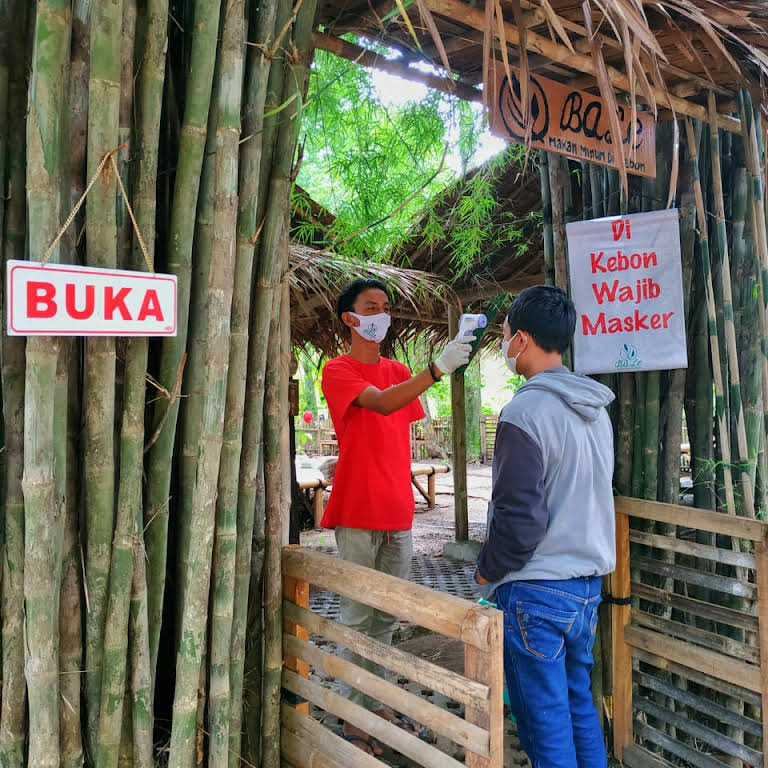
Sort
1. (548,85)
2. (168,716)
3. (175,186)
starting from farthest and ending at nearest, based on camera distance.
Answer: (548,85), (168,716), (175,186)

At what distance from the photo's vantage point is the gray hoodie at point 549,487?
1.79m

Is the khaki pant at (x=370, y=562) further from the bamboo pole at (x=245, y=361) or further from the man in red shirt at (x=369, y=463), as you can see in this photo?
the bamboo pole at (x=245, y=361)

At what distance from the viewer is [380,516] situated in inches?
98.7

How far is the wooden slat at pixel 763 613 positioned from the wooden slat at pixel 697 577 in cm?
4

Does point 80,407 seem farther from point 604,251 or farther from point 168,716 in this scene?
point 604,251

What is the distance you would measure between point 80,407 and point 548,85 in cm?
185

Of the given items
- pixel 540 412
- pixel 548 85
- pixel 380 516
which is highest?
pixel 548 85

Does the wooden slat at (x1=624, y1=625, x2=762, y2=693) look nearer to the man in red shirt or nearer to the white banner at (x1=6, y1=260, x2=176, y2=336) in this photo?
the man in red shirt

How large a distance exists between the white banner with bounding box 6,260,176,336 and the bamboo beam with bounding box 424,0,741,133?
114 centimetres

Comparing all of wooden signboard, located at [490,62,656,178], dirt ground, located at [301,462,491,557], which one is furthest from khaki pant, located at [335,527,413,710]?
dirt ground, located at [301,462,491,557]

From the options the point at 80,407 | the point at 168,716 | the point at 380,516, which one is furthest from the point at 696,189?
the point at 168,716

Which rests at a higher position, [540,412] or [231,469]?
[540,412]

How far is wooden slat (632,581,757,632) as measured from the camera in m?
2.09

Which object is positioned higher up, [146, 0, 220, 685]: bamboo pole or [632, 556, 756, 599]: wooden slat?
[146, 0, 220, 685]: bamboo pole
